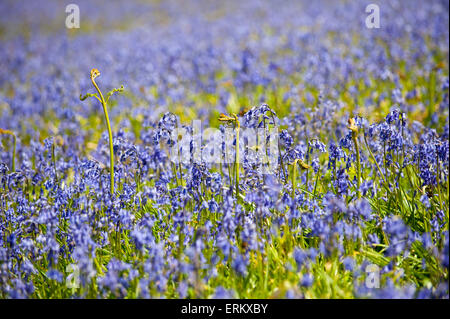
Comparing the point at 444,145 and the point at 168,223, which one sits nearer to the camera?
the point at 444,145

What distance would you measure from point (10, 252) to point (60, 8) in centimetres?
3244

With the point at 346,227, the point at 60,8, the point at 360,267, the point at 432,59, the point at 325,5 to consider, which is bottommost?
the point at 360,267

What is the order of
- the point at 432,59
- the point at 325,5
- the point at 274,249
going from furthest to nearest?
the point at 325,5
the point at 432,59
the point at 274,249

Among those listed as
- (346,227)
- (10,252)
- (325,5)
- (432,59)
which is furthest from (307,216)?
(325,5)

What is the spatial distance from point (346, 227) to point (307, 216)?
267 mm

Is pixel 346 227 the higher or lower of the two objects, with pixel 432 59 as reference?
lower

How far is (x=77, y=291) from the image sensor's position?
3078 mm

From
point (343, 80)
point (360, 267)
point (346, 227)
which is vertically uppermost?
point (343, 80)

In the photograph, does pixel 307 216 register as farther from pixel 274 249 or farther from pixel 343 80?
pixel 343 80

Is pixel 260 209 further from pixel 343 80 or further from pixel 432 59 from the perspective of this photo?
pixel 432 59

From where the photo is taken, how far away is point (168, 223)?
3539mm

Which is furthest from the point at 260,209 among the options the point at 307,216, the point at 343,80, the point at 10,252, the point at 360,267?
the point at 343,80
